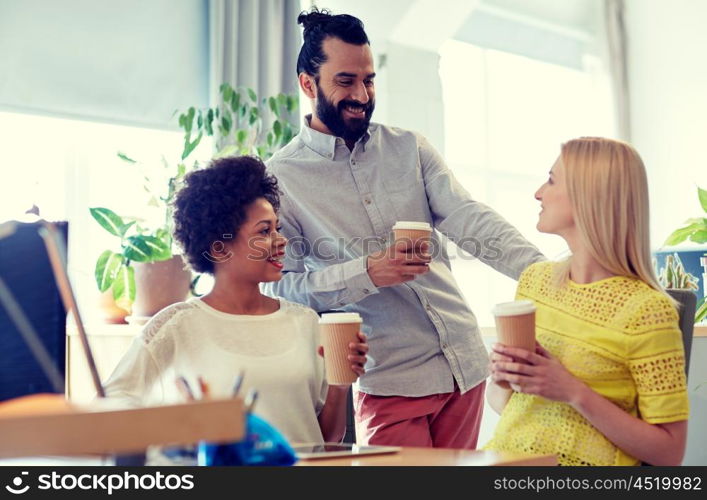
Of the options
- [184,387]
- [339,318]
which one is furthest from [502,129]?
[184,387]

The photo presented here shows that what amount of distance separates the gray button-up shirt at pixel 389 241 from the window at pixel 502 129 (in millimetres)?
3247

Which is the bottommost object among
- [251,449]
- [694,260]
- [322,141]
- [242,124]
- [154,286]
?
[251,449]

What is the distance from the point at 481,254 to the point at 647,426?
2.83ft

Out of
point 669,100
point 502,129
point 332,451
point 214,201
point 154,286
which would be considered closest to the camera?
point 332,451

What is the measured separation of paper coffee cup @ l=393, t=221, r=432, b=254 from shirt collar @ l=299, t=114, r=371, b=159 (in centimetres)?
48

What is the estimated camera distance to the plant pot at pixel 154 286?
3.47 metres

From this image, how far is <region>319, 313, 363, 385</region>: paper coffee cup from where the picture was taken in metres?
1.77

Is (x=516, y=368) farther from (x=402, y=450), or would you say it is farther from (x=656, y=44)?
(x=656, y=44)

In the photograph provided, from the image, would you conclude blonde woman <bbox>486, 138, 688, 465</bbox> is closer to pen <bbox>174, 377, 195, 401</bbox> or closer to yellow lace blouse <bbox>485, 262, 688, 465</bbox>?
yellow lace blouse <bbox>485, 262, 688, 465</bbox>

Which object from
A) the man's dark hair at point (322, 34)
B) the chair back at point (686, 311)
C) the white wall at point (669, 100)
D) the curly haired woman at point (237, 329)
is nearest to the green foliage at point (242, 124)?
the man's dark hair at point (322, 34)

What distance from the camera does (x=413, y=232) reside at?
6.75ft

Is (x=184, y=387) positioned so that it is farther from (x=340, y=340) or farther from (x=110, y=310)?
(x=110, y=310)

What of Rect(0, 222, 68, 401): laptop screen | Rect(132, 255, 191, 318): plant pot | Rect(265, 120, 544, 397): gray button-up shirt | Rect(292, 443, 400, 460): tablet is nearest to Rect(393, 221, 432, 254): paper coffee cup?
Rect(265, 120, 544, 397): gray button-up shirt

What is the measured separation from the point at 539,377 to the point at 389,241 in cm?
94
